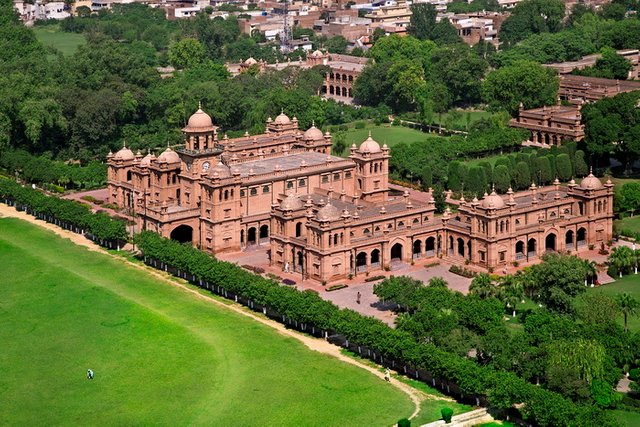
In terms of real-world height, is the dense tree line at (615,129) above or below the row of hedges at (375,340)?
above

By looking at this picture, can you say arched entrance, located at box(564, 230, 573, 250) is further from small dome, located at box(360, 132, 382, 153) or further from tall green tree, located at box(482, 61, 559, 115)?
tall green tree, located at box(482, 61, 559, 115)

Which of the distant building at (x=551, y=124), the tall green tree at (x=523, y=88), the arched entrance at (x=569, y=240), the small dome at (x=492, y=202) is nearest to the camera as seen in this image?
the small dome at (x=492, y=202)

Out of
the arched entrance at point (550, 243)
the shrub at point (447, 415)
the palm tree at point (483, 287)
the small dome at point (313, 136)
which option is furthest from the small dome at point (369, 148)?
the shrub at point (447, 415)

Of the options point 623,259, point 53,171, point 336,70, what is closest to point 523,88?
point 336,70

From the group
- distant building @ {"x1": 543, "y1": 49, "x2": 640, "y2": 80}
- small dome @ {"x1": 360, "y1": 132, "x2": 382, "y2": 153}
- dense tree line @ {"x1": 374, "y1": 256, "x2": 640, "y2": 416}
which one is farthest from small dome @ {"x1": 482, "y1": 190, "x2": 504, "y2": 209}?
distant building @ {"x1": 543, "y1": 49, "x2": 640, "y2": 80}

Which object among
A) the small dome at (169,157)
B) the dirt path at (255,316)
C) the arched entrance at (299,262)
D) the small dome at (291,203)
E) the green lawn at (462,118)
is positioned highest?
the small dome at (169,157)

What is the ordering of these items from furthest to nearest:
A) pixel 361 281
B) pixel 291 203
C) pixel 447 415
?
1. pixel 291 203
2. pixel 361 281
3. pixel 447 415

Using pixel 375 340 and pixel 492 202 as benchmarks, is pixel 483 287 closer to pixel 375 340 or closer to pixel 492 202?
pixel 492 202

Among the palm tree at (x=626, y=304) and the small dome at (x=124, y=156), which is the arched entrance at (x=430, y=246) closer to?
the palm tree at (x=626, y=304)
